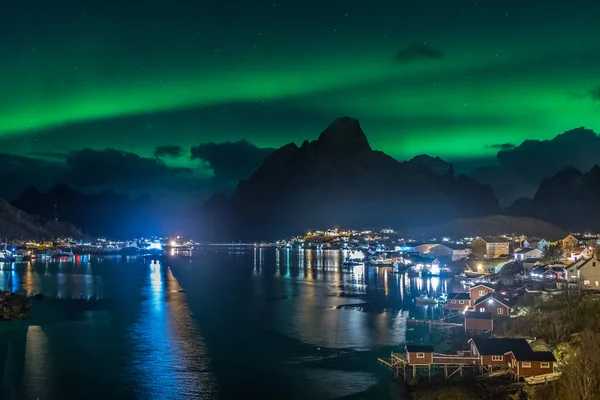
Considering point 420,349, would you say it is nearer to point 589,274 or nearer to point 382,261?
point 589,274

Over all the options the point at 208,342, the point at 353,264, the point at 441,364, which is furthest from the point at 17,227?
the point at 441,364

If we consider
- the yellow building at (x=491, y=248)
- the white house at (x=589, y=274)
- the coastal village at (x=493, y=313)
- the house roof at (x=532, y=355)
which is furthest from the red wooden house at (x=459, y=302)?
the yellow building at (x=491, y=248)

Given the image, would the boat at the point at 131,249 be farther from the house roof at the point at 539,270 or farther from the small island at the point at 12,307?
the house roof at the point at 539,270

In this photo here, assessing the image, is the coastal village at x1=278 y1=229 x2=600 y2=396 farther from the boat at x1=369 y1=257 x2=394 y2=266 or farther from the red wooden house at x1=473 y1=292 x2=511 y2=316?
the boat at x1=369 y1=257 x2=394 y2=266

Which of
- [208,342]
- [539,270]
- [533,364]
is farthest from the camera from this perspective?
[539,270]

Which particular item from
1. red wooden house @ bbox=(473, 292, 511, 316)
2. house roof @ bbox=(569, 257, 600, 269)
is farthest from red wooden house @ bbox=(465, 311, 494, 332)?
house roof @ bbox=(569, 257, 600, 269)

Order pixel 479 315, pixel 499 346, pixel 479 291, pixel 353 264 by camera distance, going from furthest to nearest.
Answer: pixel 353 264, pixel 479 291, pixel 479 315, pixel 499 346
